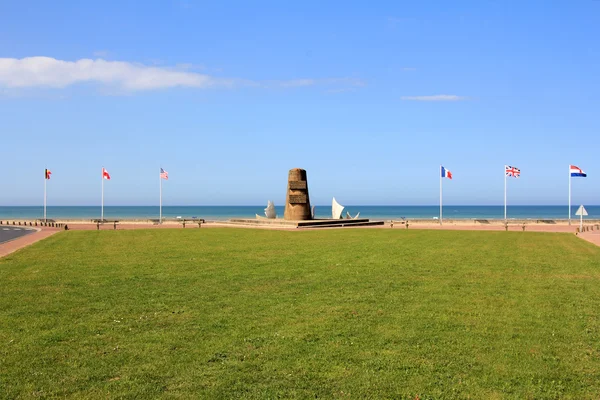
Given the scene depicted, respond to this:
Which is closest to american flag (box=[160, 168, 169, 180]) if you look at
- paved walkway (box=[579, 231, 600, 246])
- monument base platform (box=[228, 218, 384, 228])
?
monument base platform (box=[228, 218, 384, 228])

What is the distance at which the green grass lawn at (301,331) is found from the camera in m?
5.29

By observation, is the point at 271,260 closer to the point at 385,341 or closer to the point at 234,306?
the point at 234,306

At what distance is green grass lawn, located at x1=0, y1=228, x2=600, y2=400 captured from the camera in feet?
17.3

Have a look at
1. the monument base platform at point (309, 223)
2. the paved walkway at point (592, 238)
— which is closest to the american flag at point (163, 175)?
the monument base platform at point (309, 223)

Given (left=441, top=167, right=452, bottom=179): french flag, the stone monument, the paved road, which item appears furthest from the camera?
(left=441, top=167, right=452, bottom=179): french flag

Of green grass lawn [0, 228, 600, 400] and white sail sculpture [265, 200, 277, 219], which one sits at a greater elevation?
white sail sculpture [265, 200, 277, 219]

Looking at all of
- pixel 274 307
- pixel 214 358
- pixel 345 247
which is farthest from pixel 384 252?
pixel 214 358

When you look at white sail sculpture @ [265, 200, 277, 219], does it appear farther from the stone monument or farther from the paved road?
the paved road

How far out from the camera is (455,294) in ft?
32.0

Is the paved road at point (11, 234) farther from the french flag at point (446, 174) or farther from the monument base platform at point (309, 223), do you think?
the french flag at point (446, 174)

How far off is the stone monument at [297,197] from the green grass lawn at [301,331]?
24.6 metres

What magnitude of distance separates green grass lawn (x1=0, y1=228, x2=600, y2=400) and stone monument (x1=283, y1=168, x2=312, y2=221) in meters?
24.6

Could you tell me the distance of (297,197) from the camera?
127ft

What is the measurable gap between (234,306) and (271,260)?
6458 mm
